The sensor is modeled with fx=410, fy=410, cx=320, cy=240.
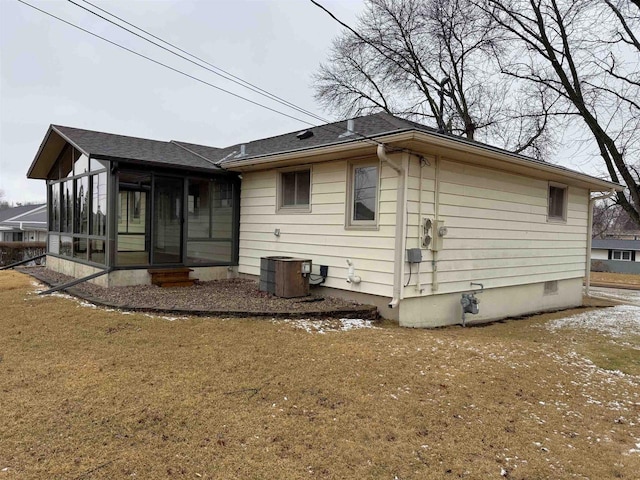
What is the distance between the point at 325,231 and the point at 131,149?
14.7 ft

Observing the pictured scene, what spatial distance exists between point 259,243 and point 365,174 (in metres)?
3.00

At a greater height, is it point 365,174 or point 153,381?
point 365,174

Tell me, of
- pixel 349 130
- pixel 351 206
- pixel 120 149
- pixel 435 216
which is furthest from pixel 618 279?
pixel 120 149

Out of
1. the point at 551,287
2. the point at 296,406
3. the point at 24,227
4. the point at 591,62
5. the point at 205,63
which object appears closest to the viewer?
the point at 296,406

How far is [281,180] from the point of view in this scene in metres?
8.09

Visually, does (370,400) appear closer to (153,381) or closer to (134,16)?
(153,381)

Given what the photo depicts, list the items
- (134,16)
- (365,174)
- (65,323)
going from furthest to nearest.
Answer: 1. (365,174)
2. (134,16)
3. (65,323)

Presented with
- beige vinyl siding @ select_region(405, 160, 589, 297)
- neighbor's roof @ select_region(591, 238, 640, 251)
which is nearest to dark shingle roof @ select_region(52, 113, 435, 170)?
beige vinyl siding @ select_region(405, 160, 589, 297)

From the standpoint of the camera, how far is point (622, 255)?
130 feet

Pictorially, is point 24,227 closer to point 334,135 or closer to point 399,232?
point 334,135

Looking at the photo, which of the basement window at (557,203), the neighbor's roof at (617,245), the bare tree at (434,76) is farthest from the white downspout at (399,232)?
the neighbor's roof at (617,245)

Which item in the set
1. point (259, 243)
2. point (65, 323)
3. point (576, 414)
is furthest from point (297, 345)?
point (259, 243)

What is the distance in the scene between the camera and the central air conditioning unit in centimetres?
681

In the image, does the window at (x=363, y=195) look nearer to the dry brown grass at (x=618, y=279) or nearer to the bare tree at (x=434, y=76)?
the bare tree at (x=434, y=76)
